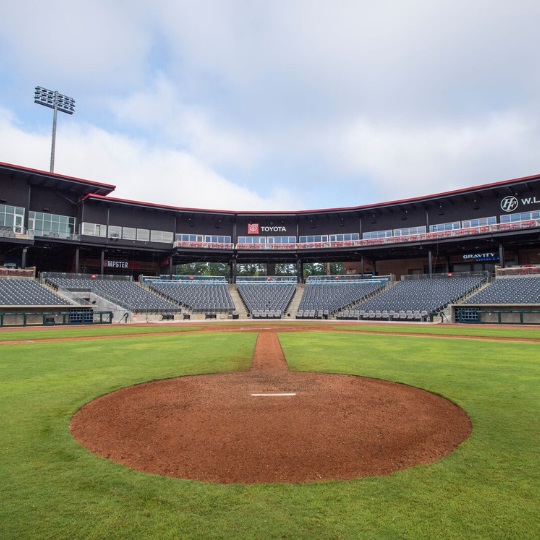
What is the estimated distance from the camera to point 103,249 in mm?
50188

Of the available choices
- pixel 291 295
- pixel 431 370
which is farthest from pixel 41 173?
pixel 431 370

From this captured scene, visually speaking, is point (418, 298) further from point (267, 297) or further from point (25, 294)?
point (25, 294)

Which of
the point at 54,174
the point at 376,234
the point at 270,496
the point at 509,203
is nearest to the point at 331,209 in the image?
the point at 376,234

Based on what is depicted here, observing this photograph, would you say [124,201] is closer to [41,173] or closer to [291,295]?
[41,173]

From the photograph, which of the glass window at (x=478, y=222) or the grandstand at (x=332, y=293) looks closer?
the grandstand at (x=332, y=293)

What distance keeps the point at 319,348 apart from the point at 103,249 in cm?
4309

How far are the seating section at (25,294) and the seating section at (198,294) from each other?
46.0 ft

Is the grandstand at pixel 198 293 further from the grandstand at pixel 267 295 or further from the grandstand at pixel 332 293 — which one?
the grandstand at pixel 332 293

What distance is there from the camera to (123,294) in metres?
43.6

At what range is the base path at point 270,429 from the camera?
4672 millimetres

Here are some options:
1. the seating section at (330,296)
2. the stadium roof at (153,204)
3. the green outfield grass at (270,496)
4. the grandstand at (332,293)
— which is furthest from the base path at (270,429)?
the stadium roof at (153,204)

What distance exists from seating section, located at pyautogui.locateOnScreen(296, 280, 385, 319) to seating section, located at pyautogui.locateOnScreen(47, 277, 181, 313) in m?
16.6

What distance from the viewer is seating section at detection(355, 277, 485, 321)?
38719mm

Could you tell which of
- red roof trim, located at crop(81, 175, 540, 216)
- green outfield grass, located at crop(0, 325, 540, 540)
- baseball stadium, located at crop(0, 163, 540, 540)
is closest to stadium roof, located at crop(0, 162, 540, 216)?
red roof trim, located at crop(81, 175, 540, 216)
